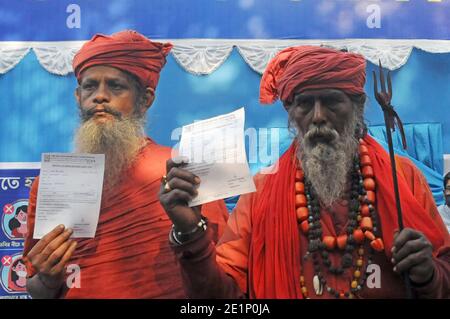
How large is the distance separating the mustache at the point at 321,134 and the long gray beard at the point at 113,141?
0.80m

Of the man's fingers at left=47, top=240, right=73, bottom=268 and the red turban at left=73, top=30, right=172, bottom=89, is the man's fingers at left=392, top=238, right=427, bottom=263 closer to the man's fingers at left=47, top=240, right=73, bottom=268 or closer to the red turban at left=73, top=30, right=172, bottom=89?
the red turban at left=73, top=30, right=172, bottom=89

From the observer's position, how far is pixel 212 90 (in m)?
2.99

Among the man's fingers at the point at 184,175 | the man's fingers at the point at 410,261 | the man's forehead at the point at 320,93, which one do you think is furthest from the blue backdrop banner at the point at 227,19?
the man's fingers at the point at 410,261

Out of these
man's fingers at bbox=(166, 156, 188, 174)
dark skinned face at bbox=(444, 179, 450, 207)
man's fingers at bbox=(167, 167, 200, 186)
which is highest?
man's fingers at bbox=(166, 156, 188, 174)

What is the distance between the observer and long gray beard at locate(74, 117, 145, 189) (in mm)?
2994

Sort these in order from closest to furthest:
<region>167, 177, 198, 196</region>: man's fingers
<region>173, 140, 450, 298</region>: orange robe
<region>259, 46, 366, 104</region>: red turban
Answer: <region>167, 177, 198, 196</region>: man's fingers < <region>173, 140, 450, 298</region>: orange robe < <region>259, 46, 366, 104</region>: red turban

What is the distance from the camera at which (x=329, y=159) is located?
298 cm

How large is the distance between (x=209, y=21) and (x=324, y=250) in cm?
122

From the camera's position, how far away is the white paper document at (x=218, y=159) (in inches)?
109

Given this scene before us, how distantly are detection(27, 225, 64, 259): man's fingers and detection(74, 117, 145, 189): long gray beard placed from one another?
1.00 feet

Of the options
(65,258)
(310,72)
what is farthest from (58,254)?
(310,72)

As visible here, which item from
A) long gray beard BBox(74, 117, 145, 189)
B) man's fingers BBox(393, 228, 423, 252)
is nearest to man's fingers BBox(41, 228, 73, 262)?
long gray beard BBox(74, 117, 145, 189)
